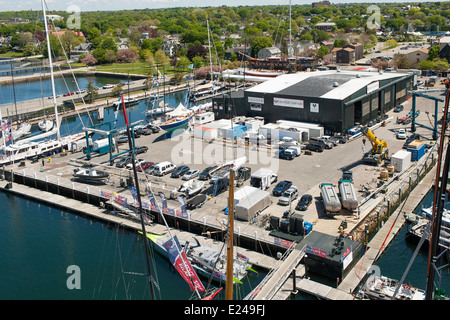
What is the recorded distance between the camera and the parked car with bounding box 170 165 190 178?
102 feet

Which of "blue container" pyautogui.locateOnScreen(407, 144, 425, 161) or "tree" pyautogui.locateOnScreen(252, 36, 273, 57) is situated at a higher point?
"tree" pyautogui.locateOnScreen(252, 36, 273, 57)

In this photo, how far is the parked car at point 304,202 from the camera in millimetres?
25436

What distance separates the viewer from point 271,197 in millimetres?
27500

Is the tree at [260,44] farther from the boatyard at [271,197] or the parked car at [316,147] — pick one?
the parked car at [316,147]

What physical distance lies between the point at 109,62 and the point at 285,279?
9530 cm

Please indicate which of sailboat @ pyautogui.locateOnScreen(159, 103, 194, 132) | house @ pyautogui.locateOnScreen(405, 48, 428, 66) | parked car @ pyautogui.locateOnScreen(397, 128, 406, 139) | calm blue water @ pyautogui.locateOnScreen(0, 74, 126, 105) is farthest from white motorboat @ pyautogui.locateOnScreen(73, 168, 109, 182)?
house @ pyautogui.locateOnScreen(405, 48, 428, 66)

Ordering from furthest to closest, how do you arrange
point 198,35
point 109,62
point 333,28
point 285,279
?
point 333,28, point 198,35, point 109,62, point 285,279

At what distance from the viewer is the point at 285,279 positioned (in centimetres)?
1931

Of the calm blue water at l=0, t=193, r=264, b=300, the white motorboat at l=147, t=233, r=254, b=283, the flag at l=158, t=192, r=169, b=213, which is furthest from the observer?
the flag at l=158, t=192, r=169, b=213

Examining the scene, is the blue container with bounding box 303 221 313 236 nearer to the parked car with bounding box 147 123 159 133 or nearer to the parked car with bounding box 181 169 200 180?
the parked car with bounding box 181 169 200 180

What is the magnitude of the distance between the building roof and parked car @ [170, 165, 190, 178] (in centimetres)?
1547

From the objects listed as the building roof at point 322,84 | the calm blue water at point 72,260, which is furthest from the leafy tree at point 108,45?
the calm blue water at point 72,260
